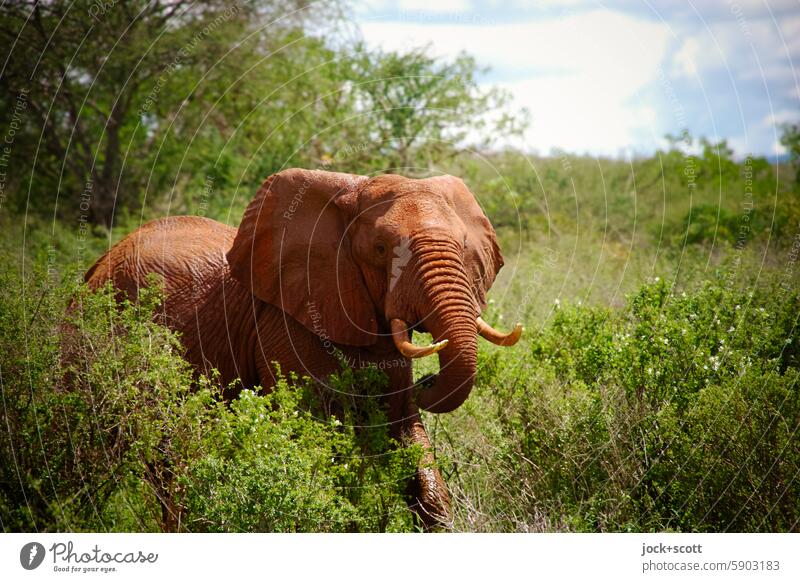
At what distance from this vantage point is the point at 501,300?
14.9 meters

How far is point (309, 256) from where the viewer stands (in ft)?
30.4

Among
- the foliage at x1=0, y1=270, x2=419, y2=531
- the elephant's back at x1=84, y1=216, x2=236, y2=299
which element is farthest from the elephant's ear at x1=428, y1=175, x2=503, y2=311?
the elephant's back at x1=84, y1=216, x2=236, y2=299

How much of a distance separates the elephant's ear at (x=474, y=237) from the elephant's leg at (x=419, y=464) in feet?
3.71

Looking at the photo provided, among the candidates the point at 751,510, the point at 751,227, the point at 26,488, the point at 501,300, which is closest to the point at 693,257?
the point at 751,227

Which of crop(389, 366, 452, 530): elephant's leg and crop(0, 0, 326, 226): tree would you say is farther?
crop(0, 0, 326, 226): tree

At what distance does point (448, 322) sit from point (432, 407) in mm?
807

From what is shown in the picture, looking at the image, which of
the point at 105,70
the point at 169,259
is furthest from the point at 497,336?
the point at 105,70

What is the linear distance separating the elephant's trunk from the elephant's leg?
0.73m

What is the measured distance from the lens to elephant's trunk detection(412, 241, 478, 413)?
8.25 metres

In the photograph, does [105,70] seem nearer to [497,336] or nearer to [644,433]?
[497,336]

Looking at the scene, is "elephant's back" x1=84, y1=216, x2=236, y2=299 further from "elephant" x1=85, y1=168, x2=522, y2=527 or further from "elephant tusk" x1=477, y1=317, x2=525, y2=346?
"elephant tusk" x1=477, y1=317, x2=525, y2=346

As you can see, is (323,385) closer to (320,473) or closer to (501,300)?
(320,473)

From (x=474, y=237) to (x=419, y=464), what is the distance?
2.17m

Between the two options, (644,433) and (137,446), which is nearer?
(137,446)
